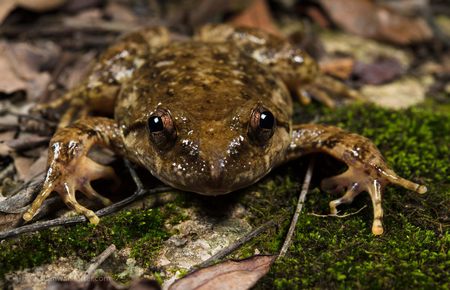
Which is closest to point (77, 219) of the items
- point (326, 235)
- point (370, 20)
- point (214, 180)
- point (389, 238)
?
point (214, 180)

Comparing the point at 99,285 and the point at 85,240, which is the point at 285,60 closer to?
the point at 85,240

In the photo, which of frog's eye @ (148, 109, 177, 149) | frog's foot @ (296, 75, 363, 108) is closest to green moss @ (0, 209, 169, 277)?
frog's eye @ (148, 109, 177, 149)

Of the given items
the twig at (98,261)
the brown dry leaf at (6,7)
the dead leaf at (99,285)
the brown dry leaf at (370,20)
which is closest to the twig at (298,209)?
the dead leaf at (99,285)

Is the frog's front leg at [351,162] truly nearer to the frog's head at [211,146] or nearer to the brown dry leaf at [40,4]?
the frog's head at [211,146]

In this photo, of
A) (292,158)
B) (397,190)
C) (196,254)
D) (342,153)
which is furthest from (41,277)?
(397,190)

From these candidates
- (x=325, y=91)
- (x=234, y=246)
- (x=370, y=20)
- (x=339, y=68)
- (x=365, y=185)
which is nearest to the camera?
(x=234, y=246)

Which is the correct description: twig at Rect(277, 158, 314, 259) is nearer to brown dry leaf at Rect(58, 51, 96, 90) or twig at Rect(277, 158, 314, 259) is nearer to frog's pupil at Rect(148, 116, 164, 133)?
frog's pupil at Rect(148, 116, 164, 133)
